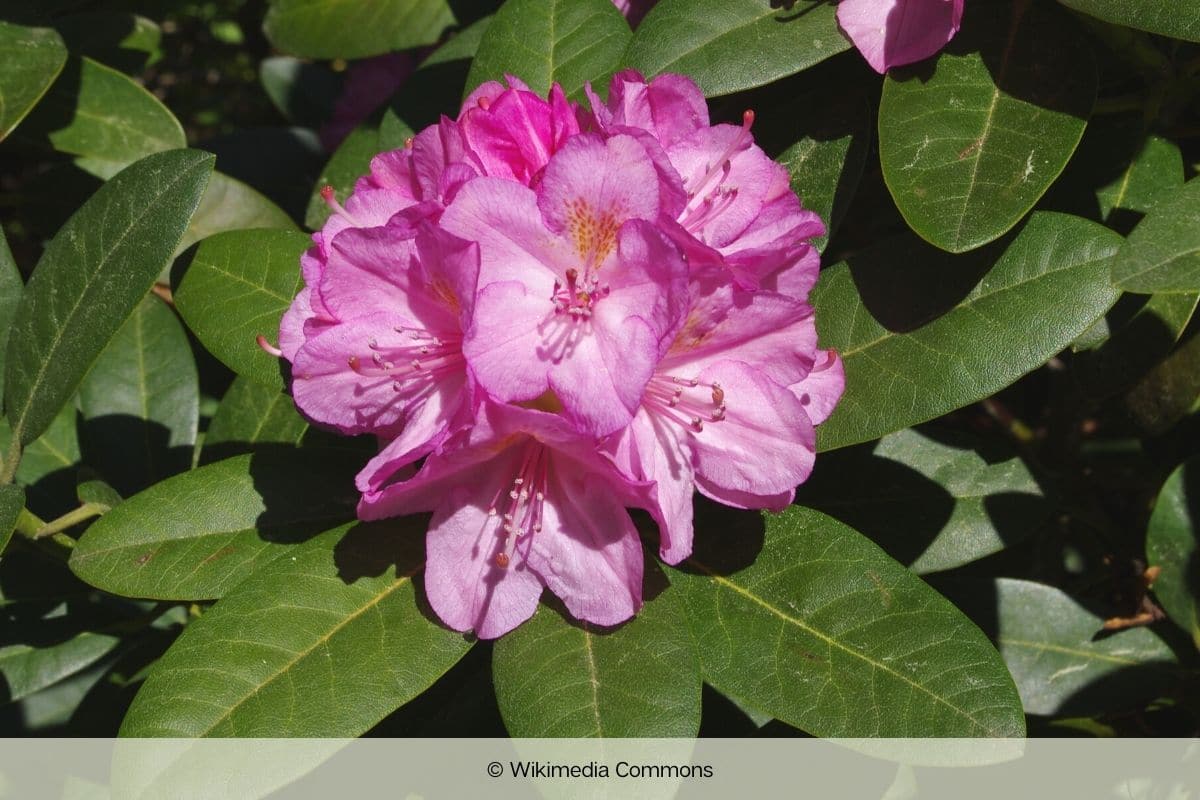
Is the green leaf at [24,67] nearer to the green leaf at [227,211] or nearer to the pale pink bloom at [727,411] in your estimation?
the green leaf at [227,211]

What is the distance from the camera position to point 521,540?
46.1 inches

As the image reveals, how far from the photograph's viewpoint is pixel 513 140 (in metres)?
1.12

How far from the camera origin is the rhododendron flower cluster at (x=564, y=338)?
104 cm

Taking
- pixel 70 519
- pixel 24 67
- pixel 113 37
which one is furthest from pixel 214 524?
pixel 113 37

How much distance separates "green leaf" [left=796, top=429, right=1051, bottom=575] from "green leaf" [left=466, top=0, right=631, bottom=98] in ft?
2.02

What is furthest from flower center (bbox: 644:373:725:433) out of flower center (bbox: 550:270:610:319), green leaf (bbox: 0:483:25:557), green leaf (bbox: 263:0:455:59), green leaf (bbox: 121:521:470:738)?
green leaf (bbox: 263:0:455:59)

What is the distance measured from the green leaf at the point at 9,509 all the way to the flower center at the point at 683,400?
68 cm

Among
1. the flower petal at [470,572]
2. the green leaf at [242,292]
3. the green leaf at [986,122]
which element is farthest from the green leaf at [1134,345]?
the green leaf at [242,292]

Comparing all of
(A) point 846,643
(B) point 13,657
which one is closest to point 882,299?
(A) point 846,643

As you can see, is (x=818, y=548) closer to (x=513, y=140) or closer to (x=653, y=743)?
(x=653, y=743)

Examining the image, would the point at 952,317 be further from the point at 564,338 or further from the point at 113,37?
the point at 113,37

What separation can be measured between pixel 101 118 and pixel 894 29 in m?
1.39

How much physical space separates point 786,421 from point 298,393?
0.49 meters

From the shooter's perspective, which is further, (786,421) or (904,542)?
(904,542)
